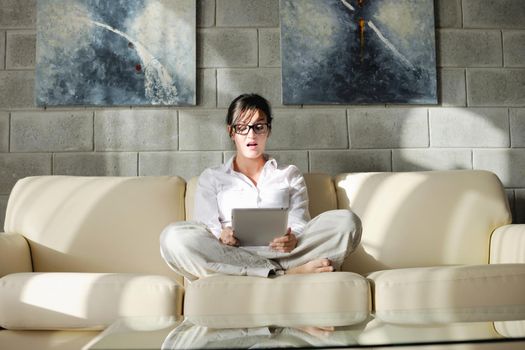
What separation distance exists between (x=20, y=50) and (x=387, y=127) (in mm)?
1872

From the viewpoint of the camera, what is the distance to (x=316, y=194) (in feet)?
8.51

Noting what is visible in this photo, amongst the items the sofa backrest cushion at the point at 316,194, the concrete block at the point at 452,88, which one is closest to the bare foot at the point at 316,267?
the sofa backrest cushion at the point at 316,194

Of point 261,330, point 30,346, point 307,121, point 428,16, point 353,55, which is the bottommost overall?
point 30,346

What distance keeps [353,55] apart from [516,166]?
39.9 inches

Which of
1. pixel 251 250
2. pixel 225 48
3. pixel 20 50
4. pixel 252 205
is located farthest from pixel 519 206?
pixel 20 50

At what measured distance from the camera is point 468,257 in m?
2.45

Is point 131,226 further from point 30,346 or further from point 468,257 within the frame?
point 468,257

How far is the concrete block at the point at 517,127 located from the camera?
302 cm

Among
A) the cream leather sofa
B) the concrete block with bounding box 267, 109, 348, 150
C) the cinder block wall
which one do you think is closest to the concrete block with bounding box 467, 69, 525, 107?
the cinder block wall

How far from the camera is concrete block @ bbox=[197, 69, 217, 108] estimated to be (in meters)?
2.93

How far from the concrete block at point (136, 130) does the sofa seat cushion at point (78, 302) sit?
107 centimetres

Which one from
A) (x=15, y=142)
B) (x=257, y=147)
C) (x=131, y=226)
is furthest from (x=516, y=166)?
(x=15, y=142)

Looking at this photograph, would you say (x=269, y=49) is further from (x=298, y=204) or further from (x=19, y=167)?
(x=19, y=167)

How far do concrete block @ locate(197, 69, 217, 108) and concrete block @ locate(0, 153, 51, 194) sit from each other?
80 cm
